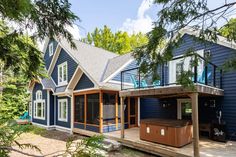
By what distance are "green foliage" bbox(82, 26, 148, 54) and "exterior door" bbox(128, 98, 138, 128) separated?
17.2 meters

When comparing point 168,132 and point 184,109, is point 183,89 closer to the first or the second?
point 168,132

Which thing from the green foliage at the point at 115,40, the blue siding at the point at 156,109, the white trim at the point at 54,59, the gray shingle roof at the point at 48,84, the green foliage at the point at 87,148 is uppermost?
the green foliage at the point at 115,40

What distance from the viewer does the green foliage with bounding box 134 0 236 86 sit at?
4.46 meters

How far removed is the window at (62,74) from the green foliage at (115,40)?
15.4m

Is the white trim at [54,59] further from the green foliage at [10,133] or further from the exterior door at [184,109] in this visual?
the green foliage at [10,133]

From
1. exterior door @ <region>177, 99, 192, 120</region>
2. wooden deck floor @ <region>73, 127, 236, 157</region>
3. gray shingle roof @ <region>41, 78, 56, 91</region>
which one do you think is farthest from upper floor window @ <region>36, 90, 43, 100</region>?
exterior door @ <region>177, 99, 192, 120</region>

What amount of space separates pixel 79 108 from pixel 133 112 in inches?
136

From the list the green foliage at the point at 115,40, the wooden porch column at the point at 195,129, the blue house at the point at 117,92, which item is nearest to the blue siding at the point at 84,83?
the blue house at the point at 117,92

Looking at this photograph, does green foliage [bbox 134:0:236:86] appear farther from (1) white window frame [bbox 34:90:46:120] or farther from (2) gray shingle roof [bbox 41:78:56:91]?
(1) white window frame [bbox 34:90:46:120]

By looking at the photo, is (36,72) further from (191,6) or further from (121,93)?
(121,93)

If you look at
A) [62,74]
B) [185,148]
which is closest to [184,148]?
[185,148]

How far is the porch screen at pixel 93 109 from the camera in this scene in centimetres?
1168

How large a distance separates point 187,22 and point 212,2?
83cm

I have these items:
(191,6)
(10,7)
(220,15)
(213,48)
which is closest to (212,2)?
(220,15)
